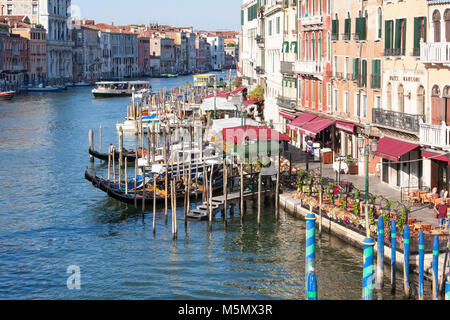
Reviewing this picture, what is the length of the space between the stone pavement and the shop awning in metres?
1.08

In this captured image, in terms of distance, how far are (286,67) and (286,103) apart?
181cm

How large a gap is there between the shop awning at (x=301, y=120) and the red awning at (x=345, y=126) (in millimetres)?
2943

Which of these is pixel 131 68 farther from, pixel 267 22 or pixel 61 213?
pixel 61 213

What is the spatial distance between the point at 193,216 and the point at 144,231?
1.55 m

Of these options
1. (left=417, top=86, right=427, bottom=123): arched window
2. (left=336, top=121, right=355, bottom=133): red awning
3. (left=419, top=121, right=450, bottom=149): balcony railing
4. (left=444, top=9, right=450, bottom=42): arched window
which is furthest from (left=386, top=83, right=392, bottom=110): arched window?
(left=444, top=9, right=450, bottom=42): arched window

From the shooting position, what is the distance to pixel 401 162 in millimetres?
21812

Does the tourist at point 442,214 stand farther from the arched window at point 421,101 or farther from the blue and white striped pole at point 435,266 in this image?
the arched window at point 421,101

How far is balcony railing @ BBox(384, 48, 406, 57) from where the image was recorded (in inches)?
888

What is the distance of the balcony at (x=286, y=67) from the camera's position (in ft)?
119

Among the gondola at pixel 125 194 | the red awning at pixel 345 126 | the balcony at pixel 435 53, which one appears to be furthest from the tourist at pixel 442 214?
the gondola at pixel 125 194

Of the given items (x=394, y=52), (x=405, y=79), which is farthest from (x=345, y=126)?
(x=405, y=79)
